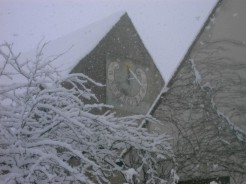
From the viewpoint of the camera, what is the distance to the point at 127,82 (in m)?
12.9

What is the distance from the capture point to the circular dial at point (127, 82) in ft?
40.7

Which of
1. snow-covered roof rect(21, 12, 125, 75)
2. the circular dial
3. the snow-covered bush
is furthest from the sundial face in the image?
the snow-covered bush

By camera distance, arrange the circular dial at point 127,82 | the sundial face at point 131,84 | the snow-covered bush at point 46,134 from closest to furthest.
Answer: the snow-covered bush at point 46,134 < the sundial face at point 131,84 < the circular dial at point 127,82

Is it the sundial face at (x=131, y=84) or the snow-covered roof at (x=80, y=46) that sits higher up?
Answer: the snow-covered roof at (x=80, y=46)

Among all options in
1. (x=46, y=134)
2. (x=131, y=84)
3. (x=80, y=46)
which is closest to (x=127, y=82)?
(x=131, y=84)

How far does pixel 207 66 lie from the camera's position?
9.20 metres

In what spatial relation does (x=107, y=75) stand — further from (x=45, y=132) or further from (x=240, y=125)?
(x=45, y=132)

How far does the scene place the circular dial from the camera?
489 inches

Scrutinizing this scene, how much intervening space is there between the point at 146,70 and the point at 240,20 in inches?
161

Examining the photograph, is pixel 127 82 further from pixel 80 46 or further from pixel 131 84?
pixel 80 46

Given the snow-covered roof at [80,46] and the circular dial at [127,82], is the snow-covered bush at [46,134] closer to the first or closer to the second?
the snow-covered roof at [80,46]

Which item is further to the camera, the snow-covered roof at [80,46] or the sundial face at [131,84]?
the sundial face at [131,84]

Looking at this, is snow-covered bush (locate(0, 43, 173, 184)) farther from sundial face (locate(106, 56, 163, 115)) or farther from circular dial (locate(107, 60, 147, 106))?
circular dial (locate(107, 60, 147, 106))

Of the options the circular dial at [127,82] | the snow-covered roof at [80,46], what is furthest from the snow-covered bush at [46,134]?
the circular dial at [127,82]
